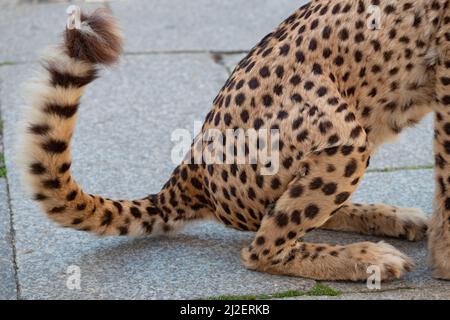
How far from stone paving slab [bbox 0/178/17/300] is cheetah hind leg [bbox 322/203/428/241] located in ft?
5.05

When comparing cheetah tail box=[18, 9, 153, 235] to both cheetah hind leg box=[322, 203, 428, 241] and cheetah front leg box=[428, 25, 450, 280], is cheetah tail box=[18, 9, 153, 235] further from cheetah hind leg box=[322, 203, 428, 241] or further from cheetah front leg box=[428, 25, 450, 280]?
cheetah front leg box=[428, 25, 450, 280]

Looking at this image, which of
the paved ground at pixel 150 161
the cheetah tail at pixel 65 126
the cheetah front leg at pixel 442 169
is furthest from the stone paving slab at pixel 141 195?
the cheetah tail at pixel 65 126

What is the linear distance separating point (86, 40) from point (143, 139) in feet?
6.16

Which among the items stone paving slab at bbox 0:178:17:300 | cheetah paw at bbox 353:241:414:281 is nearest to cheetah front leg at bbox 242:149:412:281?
cheetah paw at bbox 353:241:414:281

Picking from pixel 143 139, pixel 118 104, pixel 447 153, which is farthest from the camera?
pixel 118 104

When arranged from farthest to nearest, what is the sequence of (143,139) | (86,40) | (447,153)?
(143,139)
(447,153)
(86,40)

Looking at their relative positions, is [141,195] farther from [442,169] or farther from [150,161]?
[442,169]

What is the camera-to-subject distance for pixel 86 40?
3697mm

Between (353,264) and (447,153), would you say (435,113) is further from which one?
(353,264)

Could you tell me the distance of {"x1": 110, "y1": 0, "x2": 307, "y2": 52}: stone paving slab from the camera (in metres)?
6.86

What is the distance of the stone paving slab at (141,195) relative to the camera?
4023 millimetres

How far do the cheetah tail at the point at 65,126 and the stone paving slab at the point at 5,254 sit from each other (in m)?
0.32

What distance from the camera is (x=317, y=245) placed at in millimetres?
4129

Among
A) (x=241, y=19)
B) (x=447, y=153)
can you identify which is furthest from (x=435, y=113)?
(x=241, y=19)
